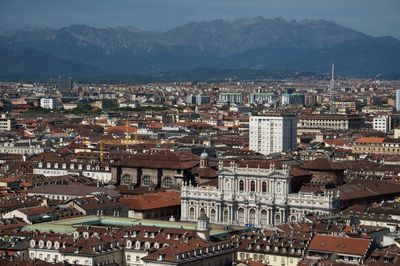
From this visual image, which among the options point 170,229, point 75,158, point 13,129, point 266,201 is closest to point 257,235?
point 170,229

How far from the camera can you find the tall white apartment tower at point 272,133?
14975cm

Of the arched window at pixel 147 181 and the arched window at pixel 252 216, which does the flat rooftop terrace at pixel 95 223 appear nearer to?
the arched window at pixel 252 216

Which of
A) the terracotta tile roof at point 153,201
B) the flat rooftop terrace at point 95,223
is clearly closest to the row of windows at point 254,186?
the terracotta tile roof at point 153,201

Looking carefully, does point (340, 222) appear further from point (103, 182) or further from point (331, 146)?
point (331, 146)

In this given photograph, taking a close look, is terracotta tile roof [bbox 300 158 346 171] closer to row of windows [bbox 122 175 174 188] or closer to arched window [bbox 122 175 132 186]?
row of windows [bbox 122 175 174 188]

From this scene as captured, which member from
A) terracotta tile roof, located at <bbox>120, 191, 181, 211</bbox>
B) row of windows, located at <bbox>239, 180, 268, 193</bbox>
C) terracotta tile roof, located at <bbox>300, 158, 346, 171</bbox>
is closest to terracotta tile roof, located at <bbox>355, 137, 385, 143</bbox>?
terracotta tile roof, located at <bbox>300, 158, 346, 171</bbox>

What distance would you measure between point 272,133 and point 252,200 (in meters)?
68.8

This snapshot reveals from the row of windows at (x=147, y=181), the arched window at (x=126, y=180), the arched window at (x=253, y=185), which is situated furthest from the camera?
the arched window at (x=126, y=180)

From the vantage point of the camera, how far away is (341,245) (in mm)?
58719

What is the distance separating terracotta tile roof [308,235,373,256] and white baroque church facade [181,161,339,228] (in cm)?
1888

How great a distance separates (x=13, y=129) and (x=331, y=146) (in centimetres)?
5636

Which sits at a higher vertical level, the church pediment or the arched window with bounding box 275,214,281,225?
the church pediment

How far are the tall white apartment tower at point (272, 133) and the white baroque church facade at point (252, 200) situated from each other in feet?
208

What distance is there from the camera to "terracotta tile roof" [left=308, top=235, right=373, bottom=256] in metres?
58.2
